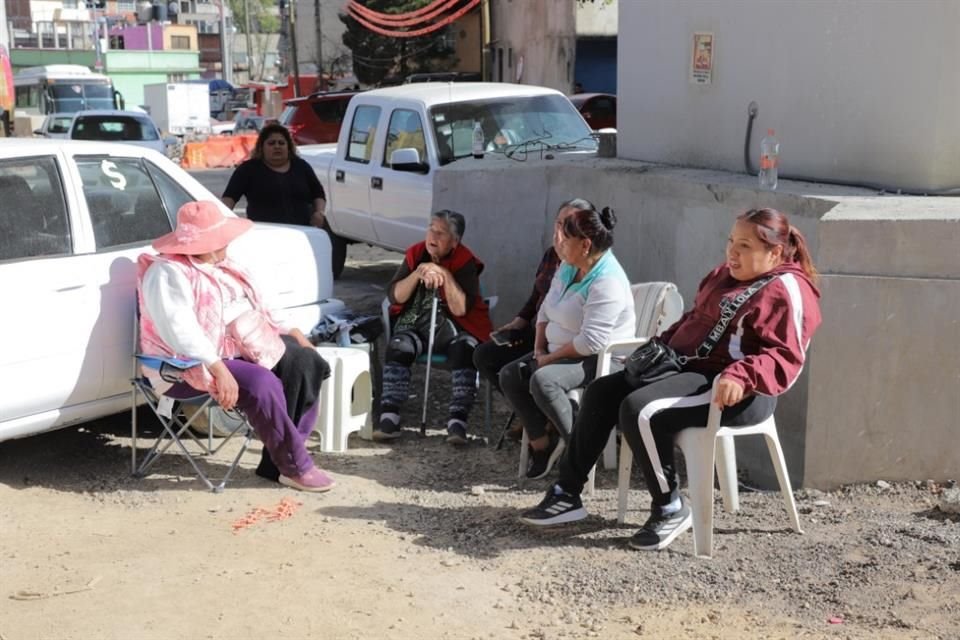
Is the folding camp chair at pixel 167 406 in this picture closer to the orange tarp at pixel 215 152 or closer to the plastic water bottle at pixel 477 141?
the plastic water bottle at pixel 477 141

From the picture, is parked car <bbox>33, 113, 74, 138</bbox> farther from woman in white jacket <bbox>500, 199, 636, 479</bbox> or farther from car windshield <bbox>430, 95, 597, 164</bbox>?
woman in white jacket <bbox>500, 199, 636, 479</bbox>

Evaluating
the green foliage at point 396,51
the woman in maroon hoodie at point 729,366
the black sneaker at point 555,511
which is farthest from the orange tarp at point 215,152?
A: the woman in maroon hoodie at point 729,366

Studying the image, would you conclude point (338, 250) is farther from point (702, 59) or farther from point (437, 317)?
point (702, 59)

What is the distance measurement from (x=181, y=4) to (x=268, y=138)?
10517 cm

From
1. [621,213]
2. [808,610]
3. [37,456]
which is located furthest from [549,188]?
[808,610]

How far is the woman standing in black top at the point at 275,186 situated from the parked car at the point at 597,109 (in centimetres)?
962

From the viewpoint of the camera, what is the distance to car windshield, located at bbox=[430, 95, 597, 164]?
10281 millimetres

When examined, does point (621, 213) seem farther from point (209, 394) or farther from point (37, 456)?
point (37, 456)

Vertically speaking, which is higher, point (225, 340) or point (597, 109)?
point (597, 109)

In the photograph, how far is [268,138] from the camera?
9.46 m

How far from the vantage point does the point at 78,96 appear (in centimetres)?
3531

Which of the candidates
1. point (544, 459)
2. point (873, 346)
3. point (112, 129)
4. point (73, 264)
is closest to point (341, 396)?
point (544, 459)

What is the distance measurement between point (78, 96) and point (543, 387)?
3227cm

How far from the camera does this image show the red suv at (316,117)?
66.9 feet
